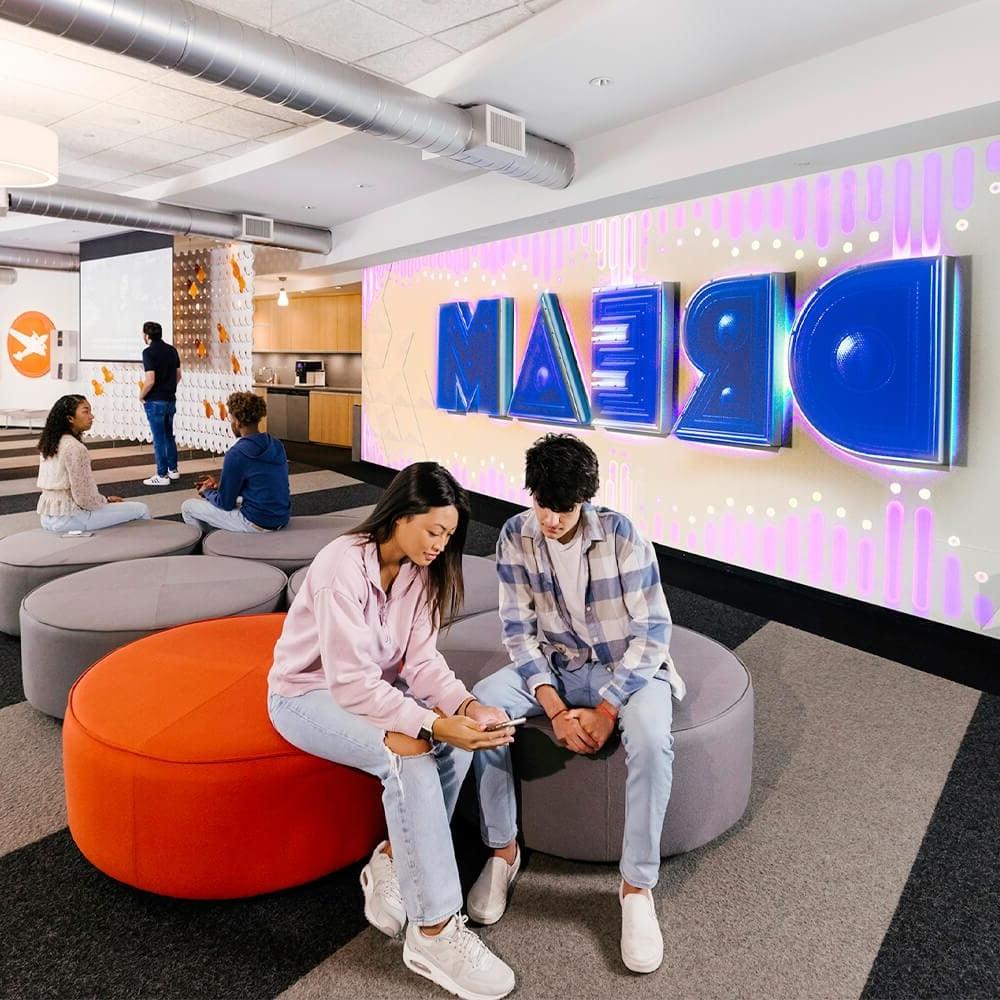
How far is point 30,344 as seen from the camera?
14.7m

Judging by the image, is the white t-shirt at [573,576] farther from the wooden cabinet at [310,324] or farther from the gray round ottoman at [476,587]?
the wooden cabinet at [310,324]

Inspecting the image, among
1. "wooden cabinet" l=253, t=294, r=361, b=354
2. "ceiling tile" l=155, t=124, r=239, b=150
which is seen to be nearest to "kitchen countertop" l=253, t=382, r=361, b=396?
"wooden cabinet" l=253, t=294, r=361, b=354

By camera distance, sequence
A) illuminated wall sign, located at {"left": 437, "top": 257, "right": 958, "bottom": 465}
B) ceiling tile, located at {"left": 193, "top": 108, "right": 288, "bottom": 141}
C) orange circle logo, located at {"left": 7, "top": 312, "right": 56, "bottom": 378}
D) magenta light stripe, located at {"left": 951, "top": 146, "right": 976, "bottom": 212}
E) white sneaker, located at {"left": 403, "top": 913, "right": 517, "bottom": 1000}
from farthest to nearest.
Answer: orange circle logo, located at {"left": 7, "top": 312, "right": 56, "bottom": 378} < ceiling tile, located at {"left": 193, "top": 108, "right": 288, "bottom": 141} < illuminated wall sign, located at {"left": 437, "top": 257, "right": 958, "bottom": 465} < magenta light stripe, located at {"left": 951, "top": 146, "right": 976, "bottom": 212} < white sneaker, located at {"left": 403, "top": 913, "right": 517, "bottom": 1000}

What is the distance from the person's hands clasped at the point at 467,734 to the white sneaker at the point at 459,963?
Answer: 43 cm

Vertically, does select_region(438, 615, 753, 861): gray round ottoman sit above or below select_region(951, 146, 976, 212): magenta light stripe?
below

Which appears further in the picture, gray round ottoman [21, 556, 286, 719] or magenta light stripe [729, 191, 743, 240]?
magenta light stripe [729, 191, 743, 240]

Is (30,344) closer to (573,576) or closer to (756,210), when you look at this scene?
(756,210)

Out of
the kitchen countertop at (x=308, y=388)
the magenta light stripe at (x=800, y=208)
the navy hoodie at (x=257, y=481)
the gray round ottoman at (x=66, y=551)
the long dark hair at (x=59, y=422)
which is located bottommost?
the gray round ottoman at (x=66, y=551)

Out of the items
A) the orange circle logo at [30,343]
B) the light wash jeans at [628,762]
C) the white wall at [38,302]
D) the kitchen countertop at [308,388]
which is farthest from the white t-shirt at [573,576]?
the orange circle logo at [30,343]

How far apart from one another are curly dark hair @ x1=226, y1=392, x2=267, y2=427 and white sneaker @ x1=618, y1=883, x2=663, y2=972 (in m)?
3.59

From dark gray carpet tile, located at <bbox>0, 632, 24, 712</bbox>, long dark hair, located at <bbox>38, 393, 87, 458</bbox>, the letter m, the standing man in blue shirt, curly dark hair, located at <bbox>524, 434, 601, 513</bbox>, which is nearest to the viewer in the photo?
curly dark hair, located at <bbox>524, 434, 601, 513</bbox>

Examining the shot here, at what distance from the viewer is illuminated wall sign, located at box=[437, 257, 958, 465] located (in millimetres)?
4176

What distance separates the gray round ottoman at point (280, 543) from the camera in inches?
165

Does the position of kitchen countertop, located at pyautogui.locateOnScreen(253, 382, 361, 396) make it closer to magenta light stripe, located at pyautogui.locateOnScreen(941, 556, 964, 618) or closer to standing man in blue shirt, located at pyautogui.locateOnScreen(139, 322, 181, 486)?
standing man in blue shirt, located at pyautogui.locateOnScreen(139, 322, 181, 486)
